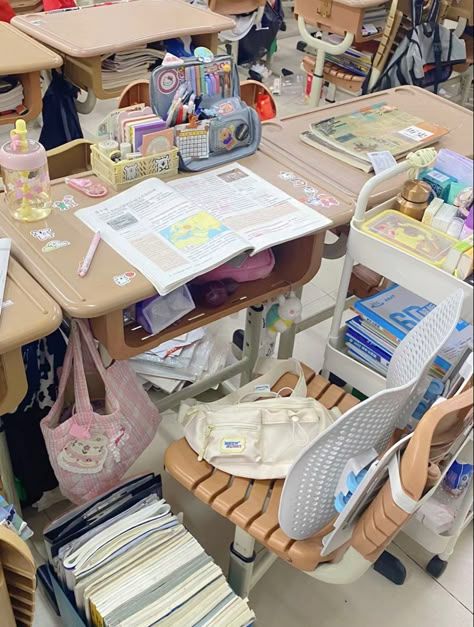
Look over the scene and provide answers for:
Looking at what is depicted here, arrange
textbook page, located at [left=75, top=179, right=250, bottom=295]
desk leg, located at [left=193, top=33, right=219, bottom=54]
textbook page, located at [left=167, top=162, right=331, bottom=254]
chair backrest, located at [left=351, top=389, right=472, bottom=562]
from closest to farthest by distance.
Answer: chair backrest, located at [left=351, top=389, right=472, bottom=562], textbook page, located at [left=75, top=179, right=250, bottom=295], textbook page, located at [left=167, top=162, right=331, bottom=254], desk leg, located at [left=193, top=33, right=219, bottom=54]

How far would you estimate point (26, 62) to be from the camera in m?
2.20

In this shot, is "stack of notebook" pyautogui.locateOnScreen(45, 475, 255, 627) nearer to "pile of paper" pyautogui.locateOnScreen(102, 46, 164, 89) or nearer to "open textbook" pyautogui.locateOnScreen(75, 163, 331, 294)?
"open textbook" pyautogui.locateOnScreen(75, 163, 331, 294)

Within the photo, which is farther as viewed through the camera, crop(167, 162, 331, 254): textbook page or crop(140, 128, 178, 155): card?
crop(140, 128, 178, 155): card

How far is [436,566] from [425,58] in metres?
1.96

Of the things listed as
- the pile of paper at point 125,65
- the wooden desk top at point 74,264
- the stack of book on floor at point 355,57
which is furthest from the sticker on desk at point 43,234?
the stack of book on floor at point 355,57

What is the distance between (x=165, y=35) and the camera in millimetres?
2488

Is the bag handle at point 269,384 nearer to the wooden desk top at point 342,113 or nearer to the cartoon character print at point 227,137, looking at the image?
the wooden desk top at point 342,113

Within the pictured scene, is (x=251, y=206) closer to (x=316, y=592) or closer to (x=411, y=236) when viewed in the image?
(x=411, y=236)

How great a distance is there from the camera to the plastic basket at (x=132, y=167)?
4.73 feet

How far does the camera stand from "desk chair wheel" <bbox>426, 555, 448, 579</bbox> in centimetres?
149

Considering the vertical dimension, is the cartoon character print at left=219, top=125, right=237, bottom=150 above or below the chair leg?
above

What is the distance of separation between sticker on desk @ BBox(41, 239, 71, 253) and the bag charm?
2.00 feet

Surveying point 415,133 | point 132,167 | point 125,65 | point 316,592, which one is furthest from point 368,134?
point 125,65

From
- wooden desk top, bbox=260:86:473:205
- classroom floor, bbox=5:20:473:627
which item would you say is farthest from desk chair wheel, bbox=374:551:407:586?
wooden desk top, bbox=260:86:473:205
